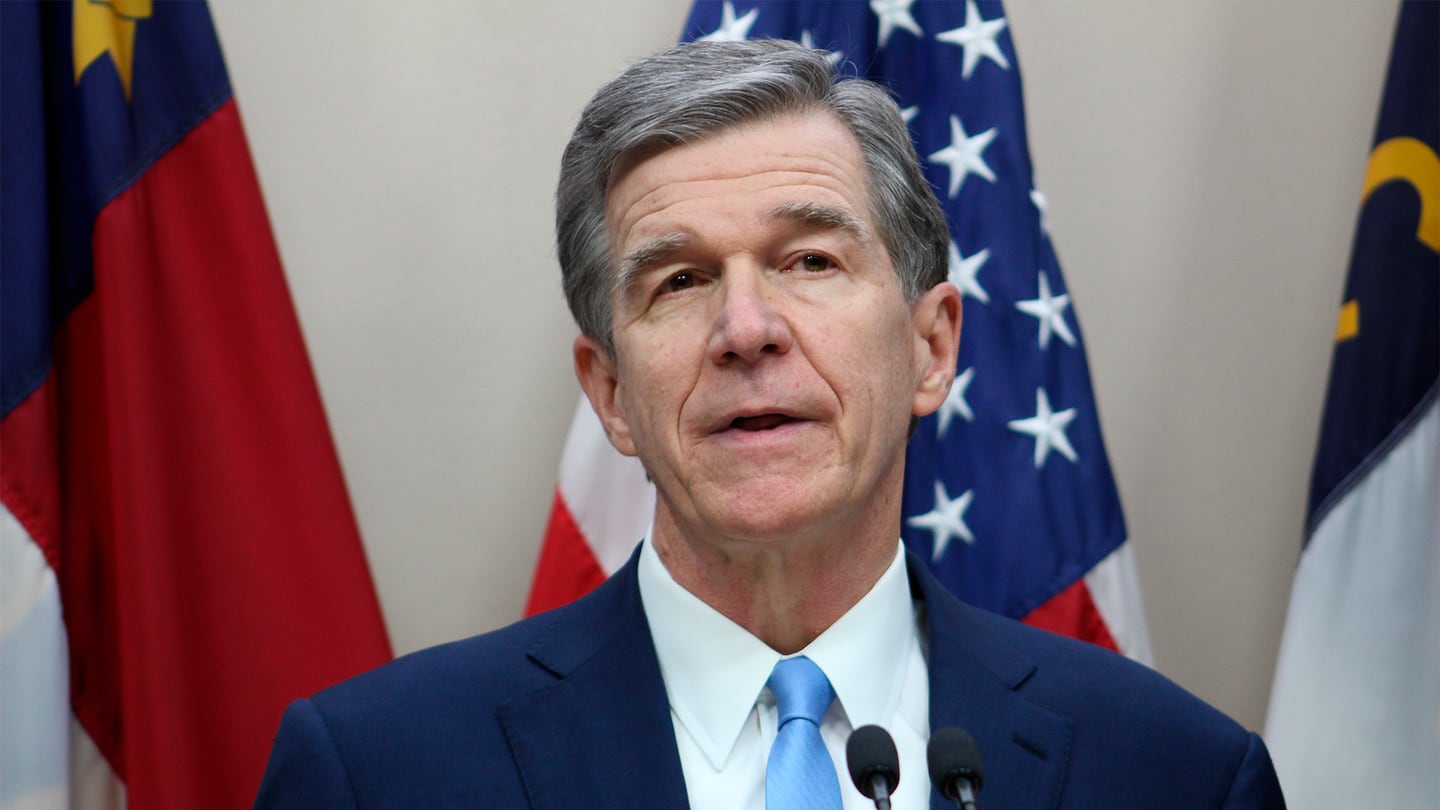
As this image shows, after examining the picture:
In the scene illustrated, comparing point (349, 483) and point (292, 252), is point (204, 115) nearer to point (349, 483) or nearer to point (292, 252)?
point (292, 252)

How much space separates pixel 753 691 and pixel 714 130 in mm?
680

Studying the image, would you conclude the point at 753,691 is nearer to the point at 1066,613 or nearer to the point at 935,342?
the point at 935,342

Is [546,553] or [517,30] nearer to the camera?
[546,553]

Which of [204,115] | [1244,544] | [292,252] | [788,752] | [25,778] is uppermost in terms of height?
[204,115]

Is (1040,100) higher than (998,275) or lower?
higher

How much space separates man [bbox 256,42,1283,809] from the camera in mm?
1654

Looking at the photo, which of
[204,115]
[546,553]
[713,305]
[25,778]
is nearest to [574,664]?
[713,305]

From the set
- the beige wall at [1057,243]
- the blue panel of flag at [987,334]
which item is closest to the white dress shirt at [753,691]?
the blue panel of flag at [987,334]

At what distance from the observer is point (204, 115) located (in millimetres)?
2480

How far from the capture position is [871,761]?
1.29m

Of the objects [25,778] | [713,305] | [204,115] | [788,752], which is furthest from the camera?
[204,115]

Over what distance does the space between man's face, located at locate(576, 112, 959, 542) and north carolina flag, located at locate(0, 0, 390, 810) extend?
2.91 ft

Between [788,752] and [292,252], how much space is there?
1669mm

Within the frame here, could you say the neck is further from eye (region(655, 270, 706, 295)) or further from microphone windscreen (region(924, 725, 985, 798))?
microphone windscreen (region(924, 725, 985, 798))
